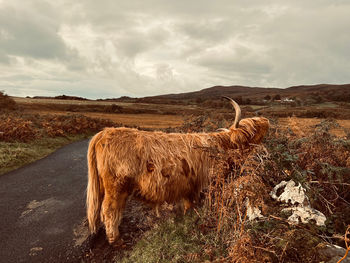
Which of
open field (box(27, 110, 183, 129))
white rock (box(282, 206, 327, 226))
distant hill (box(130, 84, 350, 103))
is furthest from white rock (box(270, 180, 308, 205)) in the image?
distant hill (box(130, 84, 350, 103))

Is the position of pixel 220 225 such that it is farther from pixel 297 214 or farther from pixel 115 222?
pixel 115 222

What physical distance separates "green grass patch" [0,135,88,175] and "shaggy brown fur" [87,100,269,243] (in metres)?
5.87

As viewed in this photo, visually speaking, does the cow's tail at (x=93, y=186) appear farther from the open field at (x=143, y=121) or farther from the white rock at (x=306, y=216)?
the open field at (x=143, y=121)

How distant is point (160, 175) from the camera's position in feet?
9.97

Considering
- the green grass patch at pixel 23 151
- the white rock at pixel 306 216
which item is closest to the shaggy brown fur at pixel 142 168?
the white rock at pixel 306 216

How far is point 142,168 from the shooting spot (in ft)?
9.90

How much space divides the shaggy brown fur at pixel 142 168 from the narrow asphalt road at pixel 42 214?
86cm

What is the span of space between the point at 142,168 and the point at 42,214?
330 cm

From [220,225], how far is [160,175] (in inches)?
44.2

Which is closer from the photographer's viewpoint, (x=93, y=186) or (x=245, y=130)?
(x=93, y=186)

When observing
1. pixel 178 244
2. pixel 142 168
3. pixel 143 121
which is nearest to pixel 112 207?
pixel 142 168

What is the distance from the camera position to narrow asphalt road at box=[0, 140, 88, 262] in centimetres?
341

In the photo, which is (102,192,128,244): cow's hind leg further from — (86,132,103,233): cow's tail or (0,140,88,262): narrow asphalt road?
(0,140,88,262): narrow asphalt road

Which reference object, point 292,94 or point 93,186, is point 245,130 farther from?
point 292,94
